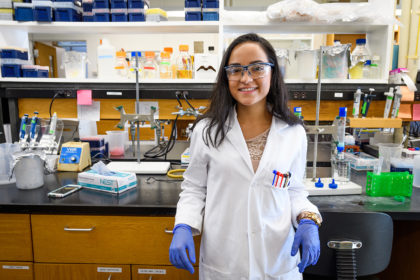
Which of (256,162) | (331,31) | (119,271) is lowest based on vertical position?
(119,271)

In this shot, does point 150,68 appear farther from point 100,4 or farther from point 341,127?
point 341,127

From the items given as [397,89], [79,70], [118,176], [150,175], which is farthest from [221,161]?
[79,70]

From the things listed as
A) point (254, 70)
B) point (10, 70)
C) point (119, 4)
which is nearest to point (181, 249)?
point (254, 70)

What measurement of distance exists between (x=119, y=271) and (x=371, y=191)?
1106 millimetres

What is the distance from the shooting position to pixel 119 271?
3.94ft

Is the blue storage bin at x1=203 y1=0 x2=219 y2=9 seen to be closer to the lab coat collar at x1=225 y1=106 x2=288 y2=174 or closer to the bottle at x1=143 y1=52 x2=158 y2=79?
the bottle at x1=143 y1=52 x2=158 y2=79

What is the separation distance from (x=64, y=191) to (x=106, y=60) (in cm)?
132

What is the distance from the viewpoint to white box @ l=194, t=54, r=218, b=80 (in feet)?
7.28

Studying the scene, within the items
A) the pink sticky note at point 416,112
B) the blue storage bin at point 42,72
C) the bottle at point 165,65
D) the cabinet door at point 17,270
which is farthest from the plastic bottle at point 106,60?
the pink sticky note at point 416,112

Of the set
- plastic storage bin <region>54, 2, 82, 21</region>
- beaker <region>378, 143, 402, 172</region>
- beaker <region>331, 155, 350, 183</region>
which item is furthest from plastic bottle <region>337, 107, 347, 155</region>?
plastic storage bin <region>54, 2, 82, 21</region>

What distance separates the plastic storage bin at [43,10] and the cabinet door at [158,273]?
192cm

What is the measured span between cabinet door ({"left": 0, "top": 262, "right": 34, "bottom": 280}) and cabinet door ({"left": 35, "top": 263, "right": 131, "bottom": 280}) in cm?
3

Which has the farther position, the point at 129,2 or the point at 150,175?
the point at 129,2

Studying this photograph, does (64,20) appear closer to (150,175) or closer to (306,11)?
(150,175)
